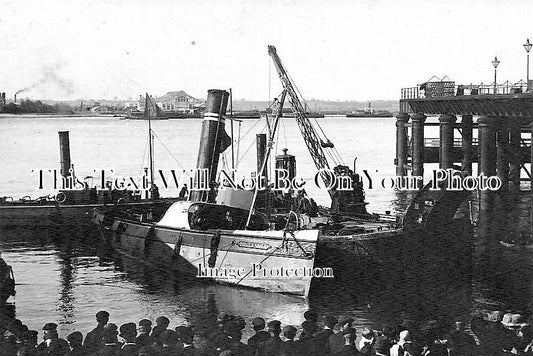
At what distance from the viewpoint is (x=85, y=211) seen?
38625 mm

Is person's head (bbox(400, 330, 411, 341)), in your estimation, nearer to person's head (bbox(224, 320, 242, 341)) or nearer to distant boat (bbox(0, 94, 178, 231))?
person's head (bbox(224, 320, 242, 341))

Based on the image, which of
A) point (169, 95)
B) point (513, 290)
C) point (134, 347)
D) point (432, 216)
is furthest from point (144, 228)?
point (169, 95)

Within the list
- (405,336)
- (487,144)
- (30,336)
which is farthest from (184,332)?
(487,144)

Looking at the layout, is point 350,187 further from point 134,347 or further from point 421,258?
point 134,347

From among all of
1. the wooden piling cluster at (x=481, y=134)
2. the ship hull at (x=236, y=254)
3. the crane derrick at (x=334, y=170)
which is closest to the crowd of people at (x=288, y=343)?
the ship hull at (x=236, y=254)

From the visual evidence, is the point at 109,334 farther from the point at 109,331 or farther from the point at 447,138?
the point at 447,138

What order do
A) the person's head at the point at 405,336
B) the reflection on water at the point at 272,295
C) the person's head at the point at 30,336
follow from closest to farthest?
the person's head at the point at 405,336, the person's head at the point at 30,336, the reflection on water at the point at 272,295

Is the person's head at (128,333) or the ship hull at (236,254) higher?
the person's head at (128,333)

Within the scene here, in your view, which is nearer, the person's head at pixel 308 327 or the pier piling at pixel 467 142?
the person's head at pixel 308 327

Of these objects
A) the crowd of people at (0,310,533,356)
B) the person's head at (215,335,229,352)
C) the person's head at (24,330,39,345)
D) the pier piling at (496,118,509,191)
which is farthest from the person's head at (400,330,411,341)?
the pier piling at (496,118,509,191)

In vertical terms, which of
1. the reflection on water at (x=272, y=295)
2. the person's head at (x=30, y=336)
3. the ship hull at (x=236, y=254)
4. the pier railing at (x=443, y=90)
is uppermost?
the pier railing at (x=443, y=90)

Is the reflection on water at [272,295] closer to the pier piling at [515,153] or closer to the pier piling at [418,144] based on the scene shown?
the pier piling at [515,153]

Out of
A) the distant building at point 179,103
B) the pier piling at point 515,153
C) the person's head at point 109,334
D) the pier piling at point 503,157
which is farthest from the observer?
the distant building at point 179,103

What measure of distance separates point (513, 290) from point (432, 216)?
3769 mm
